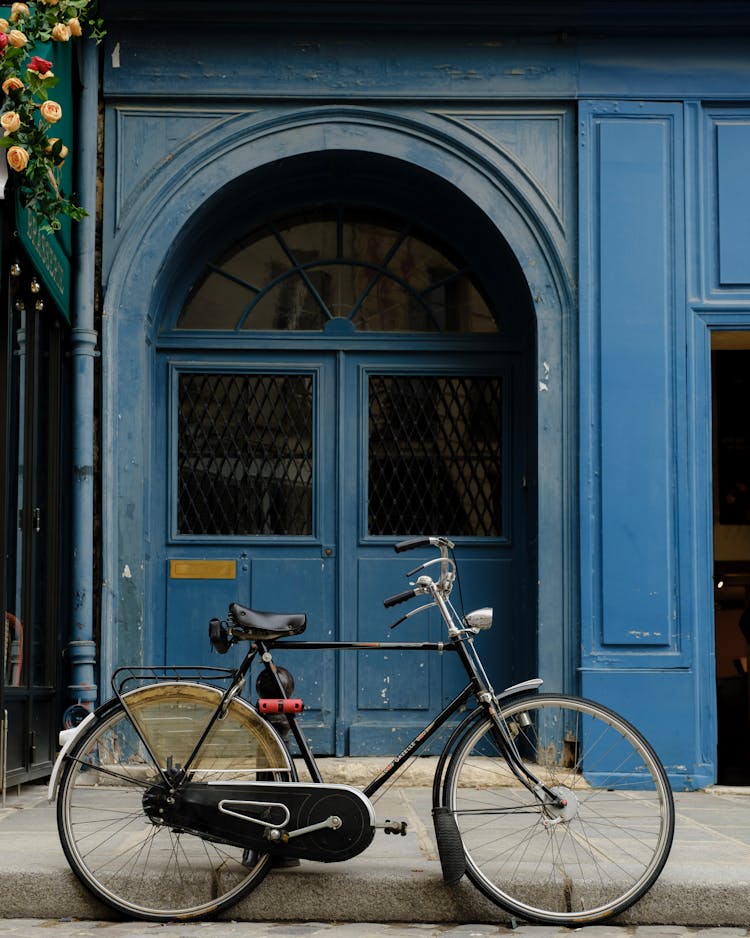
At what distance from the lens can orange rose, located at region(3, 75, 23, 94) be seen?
5203 millimetres

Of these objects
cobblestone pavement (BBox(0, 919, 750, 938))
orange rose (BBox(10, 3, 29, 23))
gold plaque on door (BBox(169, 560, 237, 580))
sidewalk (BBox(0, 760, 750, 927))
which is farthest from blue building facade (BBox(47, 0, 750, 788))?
cobblestone pavement (BBox(0, 919, 750, 938))

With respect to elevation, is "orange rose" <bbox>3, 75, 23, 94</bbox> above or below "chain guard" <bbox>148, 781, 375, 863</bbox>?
above

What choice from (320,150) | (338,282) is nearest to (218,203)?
(320,150)

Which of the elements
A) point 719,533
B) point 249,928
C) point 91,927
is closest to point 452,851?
point 249,928

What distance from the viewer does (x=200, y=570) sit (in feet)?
22.7

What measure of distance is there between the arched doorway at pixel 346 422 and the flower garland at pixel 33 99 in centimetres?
138

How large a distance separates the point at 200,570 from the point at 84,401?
1.16 meters

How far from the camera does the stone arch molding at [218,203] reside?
6.54 metres

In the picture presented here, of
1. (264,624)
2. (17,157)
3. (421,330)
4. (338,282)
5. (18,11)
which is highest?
(18,11)

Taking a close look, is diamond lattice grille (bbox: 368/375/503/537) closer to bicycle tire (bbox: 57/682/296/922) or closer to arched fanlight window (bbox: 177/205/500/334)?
arched fanlight window (bbox: 177/205/500/334)

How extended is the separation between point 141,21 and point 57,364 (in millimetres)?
1955

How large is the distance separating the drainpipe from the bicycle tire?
2.06m

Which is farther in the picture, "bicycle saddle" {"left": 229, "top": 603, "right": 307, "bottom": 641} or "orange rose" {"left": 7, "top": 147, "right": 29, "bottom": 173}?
"orange rose" {"left": 7, "top": 147, "right": 29, "bottom": 173}

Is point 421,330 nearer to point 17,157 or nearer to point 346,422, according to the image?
point 346,422
